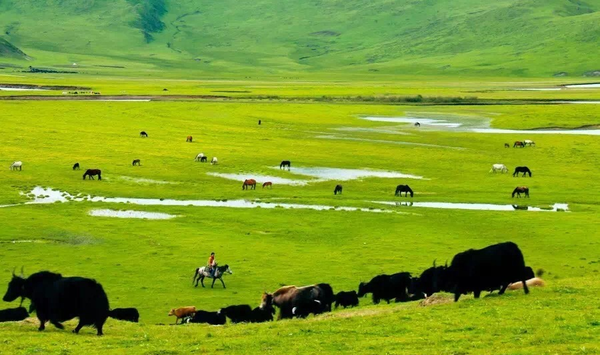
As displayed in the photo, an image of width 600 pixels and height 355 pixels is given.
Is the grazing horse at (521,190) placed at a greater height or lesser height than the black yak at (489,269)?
greater

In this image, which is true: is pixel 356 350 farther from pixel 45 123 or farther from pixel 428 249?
pixel 45 123

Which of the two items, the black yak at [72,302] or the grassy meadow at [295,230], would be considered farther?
the black yak at [72,302]

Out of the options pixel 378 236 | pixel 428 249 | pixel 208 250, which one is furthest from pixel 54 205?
pixel 428 249

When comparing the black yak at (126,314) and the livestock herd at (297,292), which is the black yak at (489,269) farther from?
the black yak at (126,314)

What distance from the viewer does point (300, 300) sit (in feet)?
80.7

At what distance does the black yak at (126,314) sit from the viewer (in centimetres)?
2462

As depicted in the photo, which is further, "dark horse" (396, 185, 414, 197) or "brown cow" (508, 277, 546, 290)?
"dark horse" (396, 185, 414, 197)

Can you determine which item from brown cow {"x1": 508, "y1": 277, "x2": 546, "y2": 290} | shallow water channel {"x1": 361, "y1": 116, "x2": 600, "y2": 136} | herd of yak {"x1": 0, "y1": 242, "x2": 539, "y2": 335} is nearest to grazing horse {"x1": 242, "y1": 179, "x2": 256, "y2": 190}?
herd of yak {"x1": 0, "y1": 242, "x2": 539, "y2": 335}

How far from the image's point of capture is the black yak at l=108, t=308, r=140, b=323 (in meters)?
24.6

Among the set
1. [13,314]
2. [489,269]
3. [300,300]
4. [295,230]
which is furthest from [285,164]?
[489,269]

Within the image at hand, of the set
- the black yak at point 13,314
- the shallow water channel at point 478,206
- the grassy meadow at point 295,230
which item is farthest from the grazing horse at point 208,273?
the shallow water channel at point 478,206

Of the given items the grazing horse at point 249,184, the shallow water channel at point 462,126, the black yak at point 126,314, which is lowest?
the black yak at point 126,314

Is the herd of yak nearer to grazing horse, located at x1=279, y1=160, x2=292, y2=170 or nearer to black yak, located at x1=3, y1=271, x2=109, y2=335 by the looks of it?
black yak, located at x1=3, y1=271, x2=109, y2=335

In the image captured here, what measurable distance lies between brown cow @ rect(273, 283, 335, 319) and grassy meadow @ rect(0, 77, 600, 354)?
165 centimetres
